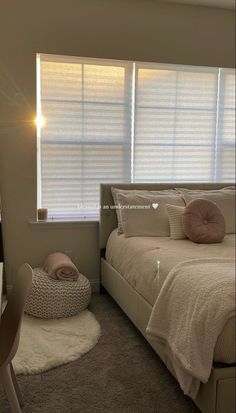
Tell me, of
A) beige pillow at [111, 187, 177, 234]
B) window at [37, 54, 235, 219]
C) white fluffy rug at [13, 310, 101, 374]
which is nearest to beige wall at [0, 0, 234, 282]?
window at [37, 54, 235, 219]

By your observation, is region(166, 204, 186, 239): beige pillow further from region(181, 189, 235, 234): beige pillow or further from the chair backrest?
the chair backrest

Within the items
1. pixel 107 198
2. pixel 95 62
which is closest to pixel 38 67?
pixel 95 62

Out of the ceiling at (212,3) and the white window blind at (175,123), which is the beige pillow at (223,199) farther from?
the ceiling at (212,3)

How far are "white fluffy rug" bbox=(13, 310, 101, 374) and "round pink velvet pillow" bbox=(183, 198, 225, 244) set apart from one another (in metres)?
0.85

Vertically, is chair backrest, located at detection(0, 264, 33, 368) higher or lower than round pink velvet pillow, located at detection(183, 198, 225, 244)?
lower

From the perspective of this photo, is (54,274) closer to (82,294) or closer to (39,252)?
(82,294)

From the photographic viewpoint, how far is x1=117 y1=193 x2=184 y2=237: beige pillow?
283 centimetres

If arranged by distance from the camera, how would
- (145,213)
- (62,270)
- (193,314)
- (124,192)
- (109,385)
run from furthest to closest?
(124,192) < (145,213) < (62,270) < (109,385) < (193,314)

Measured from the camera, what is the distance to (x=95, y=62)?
3051mm

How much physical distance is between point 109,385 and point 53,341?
531 millimetres

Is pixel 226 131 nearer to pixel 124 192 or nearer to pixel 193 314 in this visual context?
pixel 124 192

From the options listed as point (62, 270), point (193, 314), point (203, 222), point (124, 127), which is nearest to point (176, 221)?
point (203, 222)

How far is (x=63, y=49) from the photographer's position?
9.54 feet

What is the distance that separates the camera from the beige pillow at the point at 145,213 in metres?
2.83
